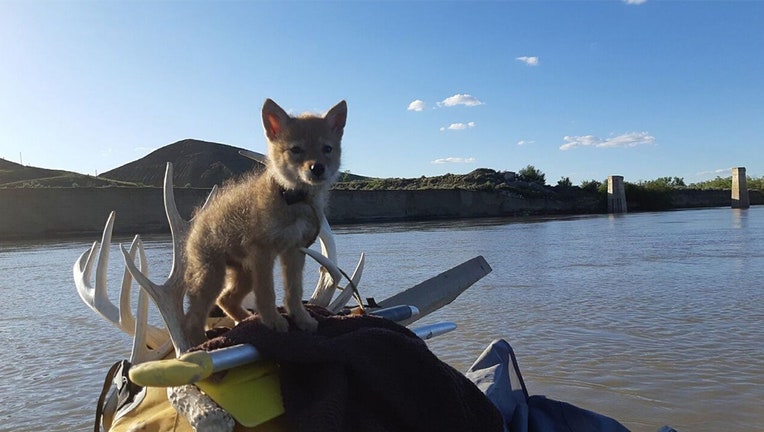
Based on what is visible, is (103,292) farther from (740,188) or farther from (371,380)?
(740,188)

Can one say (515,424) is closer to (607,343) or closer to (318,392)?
(318,392)

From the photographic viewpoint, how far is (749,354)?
5199 millimetres

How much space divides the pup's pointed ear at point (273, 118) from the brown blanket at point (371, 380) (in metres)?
0.92

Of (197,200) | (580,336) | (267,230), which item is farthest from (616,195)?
(267,230)

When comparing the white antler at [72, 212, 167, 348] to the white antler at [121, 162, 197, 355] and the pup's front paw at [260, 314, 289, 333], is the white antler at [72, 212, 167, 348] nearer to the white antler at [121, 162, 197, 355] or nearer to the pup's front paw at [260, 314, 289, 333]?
the white antler at [121, 162, 197, 355]

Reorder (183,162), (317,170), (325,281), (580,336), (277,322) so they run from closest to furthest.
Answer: (277,322) < (317,170) < (325,281) < (580,336) < (183,162)

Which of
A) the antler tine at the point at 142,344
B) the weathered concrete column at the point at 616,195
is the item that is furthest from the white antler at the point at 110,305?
the weathered concrete column at the point at 616,195

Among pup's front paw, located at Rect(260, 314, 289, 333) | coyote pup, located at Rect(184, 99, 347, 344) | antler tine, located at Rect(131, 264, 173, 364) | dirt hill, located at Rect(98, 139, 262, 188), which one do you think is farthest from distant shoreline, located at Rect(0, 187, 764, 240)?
dirt hill, located at Rect(98, 139, 262, 188)

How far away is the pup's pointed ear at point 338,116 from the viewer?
7.94 feet

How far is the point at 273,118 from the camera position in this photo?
92.1 inches

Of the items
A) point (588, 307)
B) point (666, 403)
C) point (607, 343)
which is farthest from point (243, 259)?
point (588, 307)

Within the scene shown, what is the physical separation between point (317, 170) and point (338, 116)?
0.36 m

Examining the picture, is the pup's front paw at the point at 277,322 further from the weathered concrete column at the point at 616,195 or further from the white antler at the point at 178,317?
the weathered concrete column at the point at 616,195

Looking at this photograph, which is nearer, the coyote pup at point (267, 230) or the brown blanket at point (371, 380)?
the brown blanket at point (371, 380)
